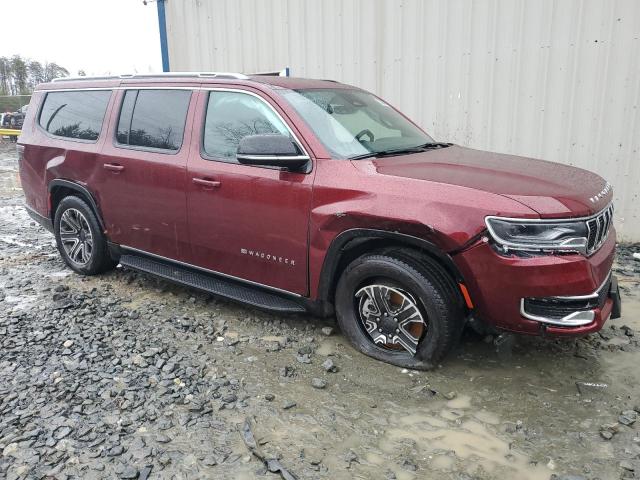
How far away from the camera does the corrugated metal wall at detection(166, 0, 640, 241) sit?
19.2ft

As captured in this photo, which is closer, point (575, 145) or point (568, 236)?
point (568, 236)

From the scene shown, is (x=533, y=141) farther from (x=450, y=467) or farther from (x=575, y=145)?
(x=450, y=467)

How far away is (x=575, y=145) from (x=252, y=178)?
4323 mm

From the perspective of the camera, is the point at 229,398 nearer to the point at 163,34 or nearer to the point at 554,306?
the point at 554,306

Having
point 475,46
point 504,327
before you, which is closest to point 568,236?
point 504,327

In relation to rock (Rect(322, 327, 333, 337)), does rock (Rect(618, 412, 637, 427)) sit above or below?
below

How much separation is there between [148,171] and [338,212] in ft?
5.85

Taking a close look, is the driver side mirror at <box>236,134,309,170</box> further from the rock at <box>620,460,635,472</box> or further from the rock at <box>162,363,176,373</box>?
the rock at <box>620,460,635,472</box>

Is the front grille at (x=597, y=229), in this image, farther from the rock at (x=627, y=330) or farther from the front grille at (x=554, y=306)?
the rock at (x=627, y=330)

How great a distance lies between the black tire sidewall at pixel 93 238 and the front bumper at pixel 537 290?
3384mm

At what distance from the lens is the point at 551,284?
2781 mm

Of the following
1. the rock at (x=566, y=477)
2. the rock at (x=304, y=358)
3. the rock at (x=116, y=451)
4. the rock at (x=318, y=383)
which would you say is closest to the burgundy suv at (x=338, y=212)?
the rock at (x=304, y=358)

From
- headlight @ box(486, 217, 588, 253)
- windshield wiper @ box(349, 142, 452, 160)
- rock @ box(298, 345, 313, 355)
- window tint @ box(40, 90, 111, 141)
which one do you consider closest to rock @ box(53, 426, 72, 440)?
rock @ box(298, 345, 313, 355)

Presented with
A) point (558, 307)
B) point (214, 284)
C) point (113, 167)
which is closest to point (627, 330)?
point (558, 307)
